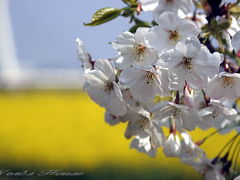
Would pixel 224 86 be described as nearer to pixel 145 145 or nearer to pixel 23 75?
pixel 145 145

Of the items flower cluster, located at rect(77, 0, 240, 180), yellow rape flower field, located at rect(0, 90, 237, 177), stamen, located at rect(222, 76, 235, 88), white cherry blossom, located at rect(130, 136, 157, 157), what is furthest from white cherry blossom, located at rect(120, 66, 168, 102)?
yellow rape flower field, located at rect(0, 90, 237, 177)

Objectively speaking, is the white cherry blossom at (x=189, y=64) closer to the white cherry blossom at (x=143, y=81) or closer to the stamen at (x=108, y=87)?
the white cherry blossom at (x=143, y=81)

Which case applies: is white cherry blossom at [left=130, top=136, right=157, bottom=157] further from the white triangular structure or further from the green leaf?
the white triangular structure

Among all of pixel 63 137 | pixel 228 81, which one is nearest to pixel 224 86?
pixel 228 81

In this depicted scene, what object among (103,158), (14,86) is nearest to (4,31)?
(14,86)

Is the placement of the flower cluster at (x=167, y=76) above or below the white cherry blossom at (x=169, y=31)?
below

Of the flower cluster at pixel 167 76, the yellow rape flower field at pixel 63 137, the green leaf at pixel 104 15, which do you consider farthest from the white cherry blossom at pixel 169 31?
the yellow rape flower field at pixel 63 137
